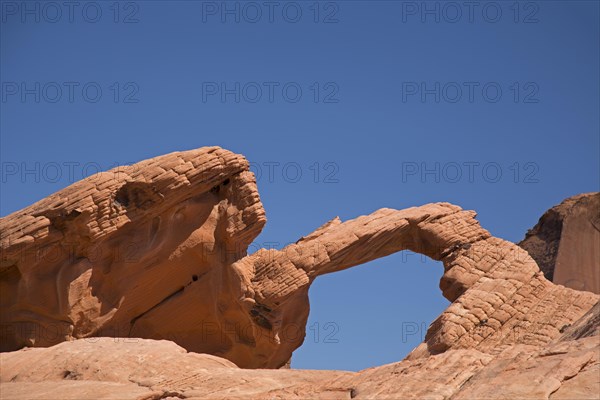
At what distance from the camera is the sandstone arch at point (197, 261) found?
20688 millimetres

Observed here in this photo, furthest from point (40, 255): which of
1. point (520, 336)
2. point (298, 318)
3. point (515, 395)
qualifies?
point (515, 395)

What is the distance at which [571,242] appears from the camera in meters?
30.3

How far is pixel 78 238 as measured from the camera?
20859 millimetres

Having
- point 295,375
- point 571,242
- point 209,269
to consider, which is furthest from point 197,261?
point 571,242

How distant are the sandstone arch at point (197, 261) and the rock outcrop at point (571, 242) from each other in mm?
8700

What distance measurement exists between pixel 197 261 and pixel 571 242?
12.4 meters

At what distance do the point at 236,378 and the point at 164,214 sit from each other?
22.2 ft

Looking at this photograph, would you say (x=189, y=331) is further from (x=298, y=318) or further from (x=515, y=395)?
(x=515, y=395)

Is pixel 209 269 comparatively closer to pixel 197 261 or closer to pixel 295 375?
pixel 197 261

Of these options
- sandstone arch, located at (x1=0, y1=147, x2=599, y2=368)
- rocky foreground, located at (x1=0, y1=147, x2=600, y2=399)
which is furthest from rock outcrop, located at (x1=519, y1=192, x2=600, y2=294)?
rocky foreground, located at (x1=0, y1=147, x2=600, y2=399)

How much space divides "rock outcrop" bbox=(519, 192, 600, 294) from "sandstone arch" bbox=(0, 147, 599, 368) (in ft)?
28.5

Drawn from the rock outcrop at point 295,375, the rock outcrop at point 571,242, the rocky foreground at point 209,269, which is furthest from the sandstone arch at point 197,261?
the rock outcrop at point 571,242

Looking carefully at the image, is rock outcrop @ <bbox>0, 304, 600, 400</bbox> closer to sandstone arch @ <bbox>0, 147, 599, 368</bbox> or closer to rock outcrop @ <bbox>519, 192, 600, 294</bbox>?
sandstone arch @ <bbox>0, 147, 599, 368</bbox>

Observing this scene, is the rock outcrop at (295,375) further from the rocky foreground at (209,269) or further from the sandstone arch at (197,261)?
the sandstone arch at (197,261)
